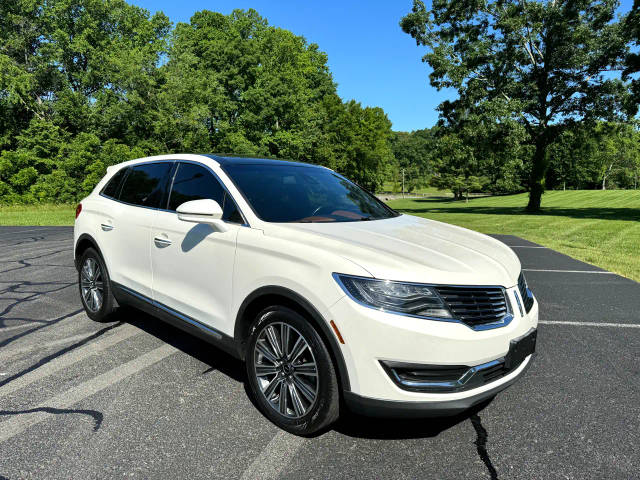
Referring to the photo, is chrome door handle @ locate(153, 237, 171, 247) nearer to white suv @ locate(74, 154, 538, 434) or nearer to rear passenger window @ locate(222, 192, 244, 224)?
white suv @ locate(74, 154, 538, 434)

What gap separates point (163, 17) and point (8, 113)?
16.7 m

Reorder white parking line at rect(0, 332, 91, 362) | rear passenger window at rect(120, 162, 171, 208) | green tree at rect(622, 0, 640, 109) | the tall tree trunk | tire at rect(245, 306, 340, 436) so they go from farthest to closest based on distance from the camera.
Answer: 1. the tall tree trunk
2. green tree at rect(622, 0, 640, 109)
3. rear passenger window at rect(120, 162, 171, 208)
4. white parking line at rect(0, 332, 91, 362)
5. tire at rect(245, 306, 340, 436)

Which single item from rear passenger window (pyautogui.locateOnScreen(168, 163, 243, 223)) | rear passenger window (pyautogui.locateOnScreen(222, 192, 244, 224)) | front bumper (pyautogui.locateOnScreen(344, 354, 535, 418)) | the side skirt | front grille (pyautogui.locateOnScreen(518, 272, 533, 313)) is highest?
rear passenger window (pyautogui.locateOnScreen(168, 163, 243, 223))

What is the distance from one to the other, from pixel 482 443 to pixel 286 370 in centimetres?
127

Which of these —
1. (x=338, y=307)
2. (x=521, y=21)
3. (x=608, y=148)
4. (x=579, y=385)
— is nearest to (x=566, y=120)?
(x=521, y=21)

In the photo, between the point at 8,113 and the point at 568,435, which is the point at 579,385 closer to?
the point at 568,435

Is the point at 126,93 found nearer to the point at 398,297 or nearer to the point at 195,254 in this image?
the point at 195,254

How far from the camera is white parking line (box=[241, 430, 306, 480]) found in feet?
7.91

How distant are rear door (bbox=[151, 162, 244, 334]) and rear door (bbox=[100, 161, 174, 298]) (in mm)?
157

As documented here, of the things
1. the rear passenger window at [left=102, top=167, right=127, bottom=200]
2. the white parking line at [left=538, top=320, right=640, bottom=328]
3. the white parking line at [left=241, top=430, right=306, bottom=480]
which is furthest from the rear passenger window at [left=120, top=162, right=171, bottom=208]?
the white parking line at [left=538, top=320, right=640, bottom=328]

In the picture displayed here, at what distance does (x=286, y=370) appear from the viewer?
9.27 ft

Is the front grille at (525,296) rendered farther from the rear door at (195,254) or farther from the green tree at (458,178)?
the green tree at (458,178)

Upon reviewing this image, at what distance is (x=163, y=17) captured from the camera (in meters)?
42.0

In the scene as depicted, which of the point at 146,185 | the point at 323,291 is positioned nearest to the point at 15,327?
the point at 146,185
